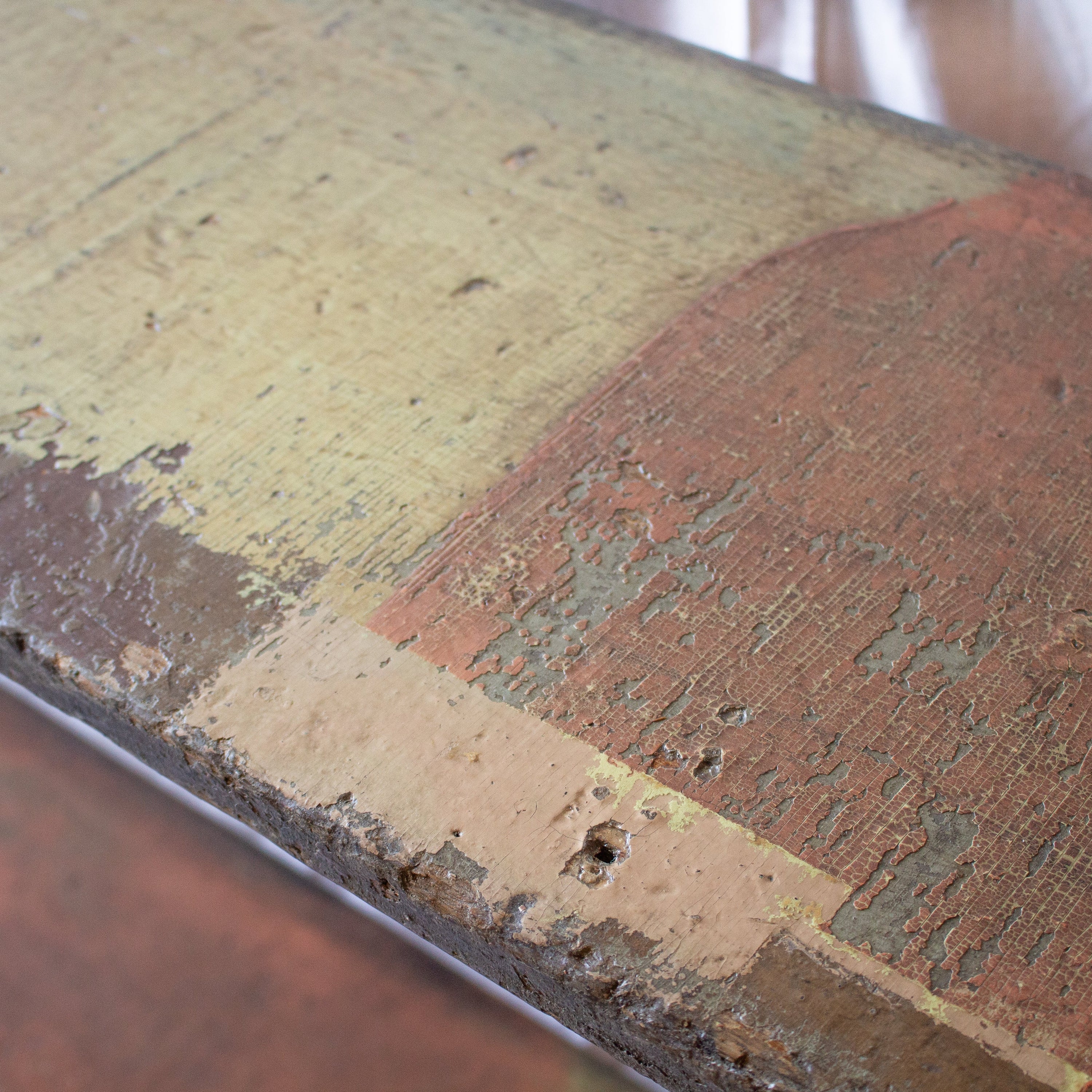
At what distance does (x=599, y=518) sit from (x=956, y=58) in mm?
1690

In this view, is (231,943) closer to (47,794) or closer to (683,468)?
(47,794)

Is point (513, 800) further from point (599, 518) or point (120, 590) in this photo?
point (120, 590)

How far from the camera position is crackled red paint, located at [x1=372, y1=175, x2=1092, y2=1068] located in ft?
2.75

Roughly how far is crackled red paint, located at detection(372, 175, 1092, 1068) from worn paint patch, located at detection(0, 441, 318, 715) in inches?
6.3

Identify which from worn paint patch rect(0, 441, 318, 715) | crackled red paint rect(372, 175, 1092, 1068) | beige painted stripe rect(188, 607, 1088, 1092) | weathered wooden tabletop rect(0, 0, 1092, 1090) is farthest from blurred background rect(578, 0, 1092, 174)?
beige painted stripe rect(188, 607, 1088, 1092)

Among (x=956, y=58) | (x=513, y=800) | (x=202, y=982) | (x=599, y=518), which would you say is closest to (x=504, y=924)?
(x=513, y=800)

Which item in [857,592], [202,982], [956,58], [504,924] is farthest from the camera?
[956,58]

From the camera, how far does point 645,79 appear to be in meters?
1.67

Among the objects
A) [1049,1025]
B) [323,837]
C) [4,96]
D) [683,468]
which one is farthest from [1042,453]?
[4,96]

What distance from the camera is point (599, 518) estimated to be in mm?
1086

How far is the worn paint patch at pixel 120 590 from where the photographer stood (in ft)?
3.28

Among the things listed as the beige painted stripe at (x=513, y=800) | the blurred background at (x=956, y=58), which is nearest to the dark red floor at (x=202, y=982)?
the beige painted stripe at (x=513, y=800)

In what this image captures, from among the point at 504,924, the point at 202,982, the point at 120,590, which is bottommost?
the point at 202,982

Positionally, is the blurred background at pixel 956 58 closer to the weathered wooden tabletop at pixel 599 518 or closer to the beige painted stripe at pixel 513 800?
the weathered wooden tabletop at pixel 599 518
